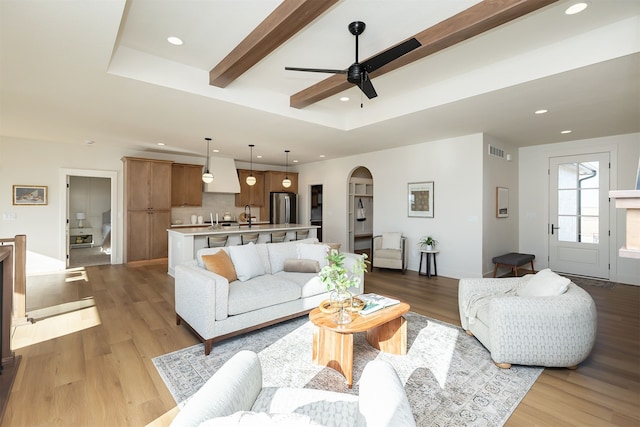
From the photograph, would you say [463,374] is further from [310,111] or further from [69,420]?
[310,111]

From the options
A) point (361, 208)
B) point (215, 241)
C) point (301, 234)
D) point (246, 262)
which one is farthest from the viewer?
point (361, 208)

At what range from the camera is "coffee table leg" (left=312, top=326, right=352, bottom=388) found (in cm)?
227

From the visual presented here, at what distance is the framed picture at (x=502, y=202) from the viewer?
5.68 metres

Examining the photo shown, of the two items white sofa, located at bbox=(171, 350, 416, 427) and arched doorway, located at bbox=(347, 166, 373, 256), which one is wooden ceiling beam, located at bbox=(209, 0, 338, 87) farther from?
arched doorway, located at bbox=(347, 166, 373, 256)

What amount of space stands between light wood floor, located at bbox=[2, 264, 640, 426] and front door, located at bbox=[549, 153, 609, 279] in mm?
1421

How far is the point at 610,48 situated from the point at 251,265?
4095 millimetres

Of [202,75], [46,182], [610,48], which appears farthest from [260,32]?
[46,182]

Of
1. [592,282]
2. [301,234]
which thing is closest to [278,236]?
[301,234]

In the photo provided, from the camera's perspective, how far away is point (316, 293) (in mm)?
3562

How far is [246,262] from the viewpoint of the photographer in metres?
3.52

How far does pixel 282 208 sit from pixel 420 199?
4267 millimetres

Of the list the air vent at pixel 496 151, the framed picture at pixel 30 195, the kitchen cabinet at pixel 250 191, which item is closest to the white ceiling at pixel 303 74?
the air vent at pixel 496 151

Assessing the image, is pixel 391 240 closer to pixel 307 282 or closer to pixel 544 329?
pixel 307 282

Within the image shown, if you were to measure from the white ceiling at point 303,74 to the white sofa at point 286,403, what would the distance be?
8.04 ft
